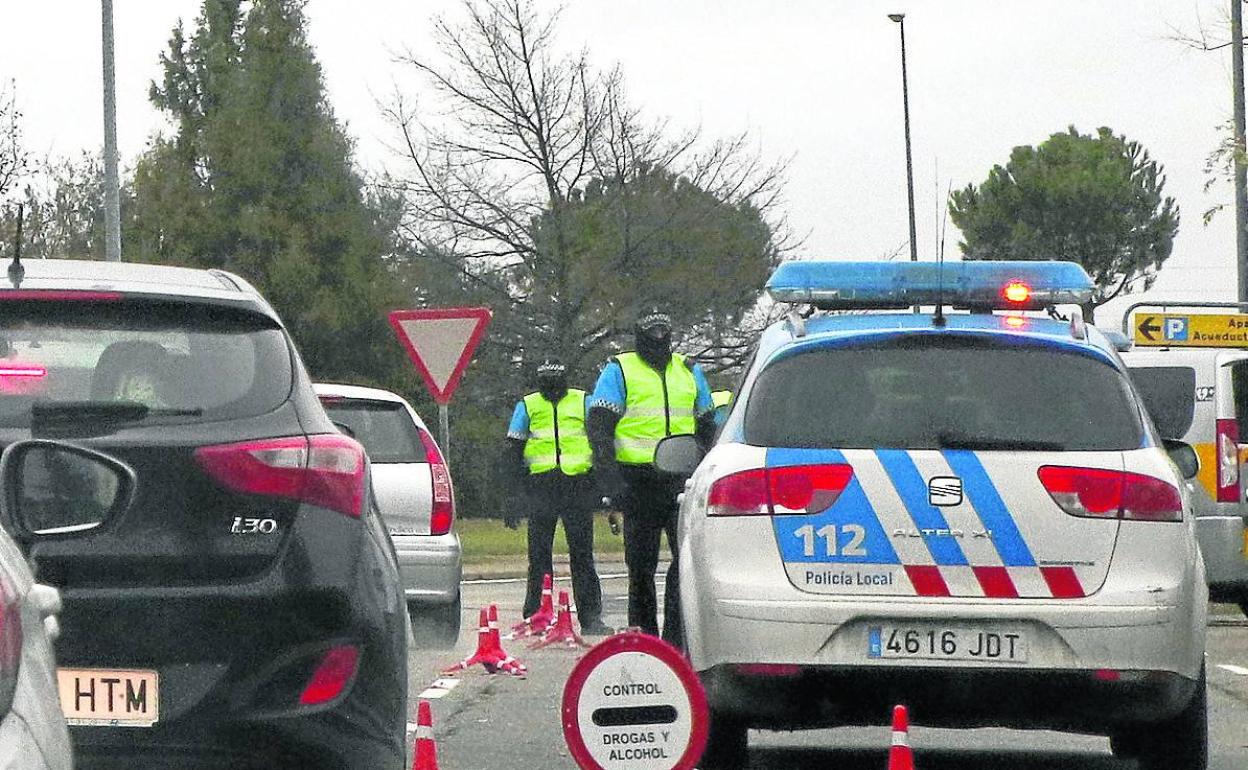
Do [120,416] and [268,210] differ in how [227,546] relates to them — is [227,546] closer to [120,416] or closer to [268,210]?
[120,416]

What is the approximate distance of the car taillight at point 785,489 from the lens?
8.09 metres

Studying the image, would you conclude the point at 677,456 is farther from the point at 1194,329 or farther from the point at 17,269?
the point at 1194,329

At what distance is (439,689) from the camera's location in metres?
12.9

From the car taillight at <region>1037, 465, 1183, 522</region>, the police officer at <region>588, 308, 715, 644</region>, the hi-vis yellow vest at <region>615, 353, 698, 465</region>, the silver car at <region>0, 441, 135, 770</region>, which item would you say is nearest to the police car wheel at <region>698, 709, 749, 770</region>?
the car taillight at <region>1037, 465, 1183, 522</region>

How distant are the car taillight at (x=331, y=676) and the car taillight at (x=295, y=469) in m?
0.35

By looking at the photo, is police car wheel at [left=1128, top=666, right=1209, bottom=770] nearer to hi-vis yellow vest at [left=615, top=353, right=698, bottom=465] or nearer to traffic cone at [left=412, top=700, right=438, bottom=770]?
traffic cone at [left=412, top=700, right=438, bottom=770]

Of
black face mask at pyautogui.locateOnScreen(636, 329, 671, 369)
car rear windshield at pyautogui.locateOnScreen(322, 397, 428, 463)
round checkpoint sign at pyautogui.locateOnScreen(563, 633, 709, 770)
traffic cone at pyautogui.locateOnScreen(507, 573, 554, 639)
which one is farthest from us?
traffic cone at pyautogui.locateOnScreen(507, 573, 554, 639)

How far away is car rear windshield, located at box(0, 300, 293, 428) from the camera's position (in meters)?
6.12

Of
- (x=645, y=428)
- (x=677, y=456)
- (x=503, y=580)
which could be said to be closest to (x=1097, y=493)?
(x=677, y=456)

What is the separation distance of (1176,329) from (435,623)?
16.9 m

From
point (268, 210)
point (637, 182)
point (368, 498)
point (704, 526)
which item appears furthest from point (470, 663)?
point (268, 210)

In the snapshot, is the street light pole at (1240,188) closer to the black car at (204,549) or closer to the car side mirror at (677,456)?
the car side mirror at (677,456)

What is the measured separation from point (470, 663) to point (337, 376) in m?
53.0

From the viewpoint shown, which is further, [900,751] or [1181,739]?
[1181,739]
